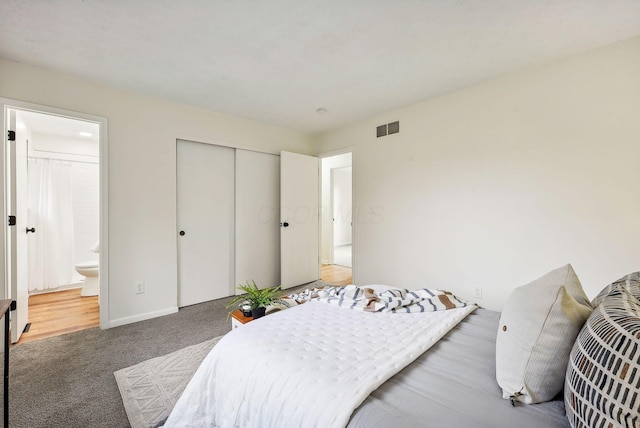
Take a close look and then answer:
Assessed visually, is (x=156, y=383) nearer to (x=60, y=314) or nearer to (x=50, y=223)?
(x=60, y=314)

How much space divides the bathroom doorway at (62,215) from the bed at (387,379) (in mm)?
3185

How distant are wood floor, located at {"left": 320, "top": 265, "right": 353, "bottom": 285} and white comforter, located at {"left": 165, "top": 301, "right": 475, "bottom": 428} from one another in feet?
9.56

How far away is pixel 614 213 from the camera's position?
6.97 ft

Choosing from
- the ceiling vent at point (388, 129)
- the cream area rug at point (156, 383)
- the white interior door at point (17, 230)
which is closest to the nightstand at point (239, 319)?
the cream area rug at point (156, 383)

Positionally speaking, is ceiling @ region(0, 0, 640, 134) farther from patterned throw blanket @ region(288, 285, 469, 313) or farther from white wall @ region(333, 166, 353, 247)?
white wall @ region(333, 166, 353, 247)

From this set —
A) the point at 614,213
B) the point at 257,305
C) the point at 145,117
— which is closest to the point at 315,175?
the point at 145,117

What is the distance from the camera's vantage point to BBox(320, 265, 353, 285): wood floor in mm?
4555

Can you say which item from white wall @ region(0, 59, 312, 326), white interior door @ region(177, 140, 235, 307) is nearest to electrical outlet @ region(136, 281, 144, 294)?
white wall @ region(0, 59, 312, 326)

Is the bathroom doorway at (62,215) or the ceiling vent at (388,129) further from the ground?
the ceiling vent at (388,129)

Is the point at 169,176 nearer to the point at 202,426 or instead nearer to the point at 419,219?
the point at 202,426

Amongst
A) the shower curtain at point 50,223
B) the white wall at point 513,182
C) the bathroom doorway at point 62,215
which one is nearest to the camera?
the white wall at point 513,182

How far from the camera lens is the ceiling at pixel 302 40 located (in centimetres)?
173

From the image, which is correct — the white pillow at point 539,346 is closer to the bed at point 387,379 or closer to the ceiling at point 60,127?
the bed at point 387,379

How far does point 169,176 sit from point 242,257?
141cm
